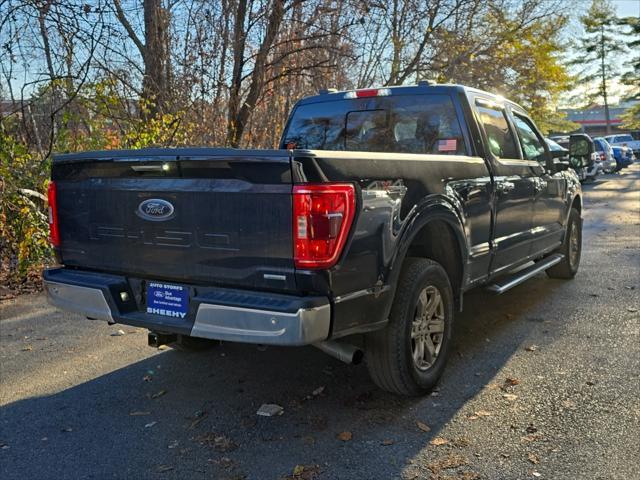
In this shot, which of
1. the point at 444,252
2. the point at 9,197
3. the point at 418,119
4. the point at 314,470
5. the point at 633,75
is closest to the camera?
the point at 314,470

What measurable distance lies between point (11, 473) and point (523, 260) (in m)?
4.41

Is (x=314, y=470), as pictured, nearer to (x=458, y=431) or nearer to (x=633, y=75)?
(x=458, y=431)

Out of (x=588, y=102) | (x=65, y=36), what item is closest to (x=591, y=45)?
(x=588, y=102)

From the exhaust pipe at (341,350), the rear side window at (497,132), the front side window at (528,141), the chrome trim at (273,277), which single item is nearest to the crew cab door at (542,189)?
the front side window at (528,141)

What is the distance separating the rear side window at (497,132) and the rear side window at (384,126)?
36cm

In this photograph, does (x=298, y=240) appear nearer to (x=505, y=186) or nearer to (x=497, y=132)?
(x=505, y=186)

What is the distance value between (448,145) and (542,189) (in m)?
1.56

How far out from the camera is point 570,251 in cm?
714

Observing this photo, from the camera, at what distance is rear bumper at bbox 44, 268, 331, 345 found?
299cm

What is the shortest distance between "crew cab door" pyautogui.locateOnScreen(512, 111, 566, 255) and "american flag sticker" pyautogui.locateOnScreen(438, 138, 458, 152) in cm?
120

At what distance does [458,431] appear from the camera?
346cm

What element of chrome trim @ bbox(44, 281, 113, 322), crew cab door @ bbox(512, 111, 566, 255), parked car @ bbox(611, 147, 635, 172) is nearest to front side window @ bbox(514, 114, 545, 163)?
crew cab door @ bbox(512, 111, 566, 255)

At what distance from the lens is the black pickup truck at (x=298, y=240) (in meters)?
3.04

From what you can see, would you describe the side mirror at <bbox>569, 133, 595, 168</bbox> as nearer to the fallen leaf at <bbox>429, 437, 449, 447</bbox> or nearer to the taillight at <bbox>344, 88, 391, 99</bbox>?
the taillight at <bbox>344, 88, 391, 99</bbox>
